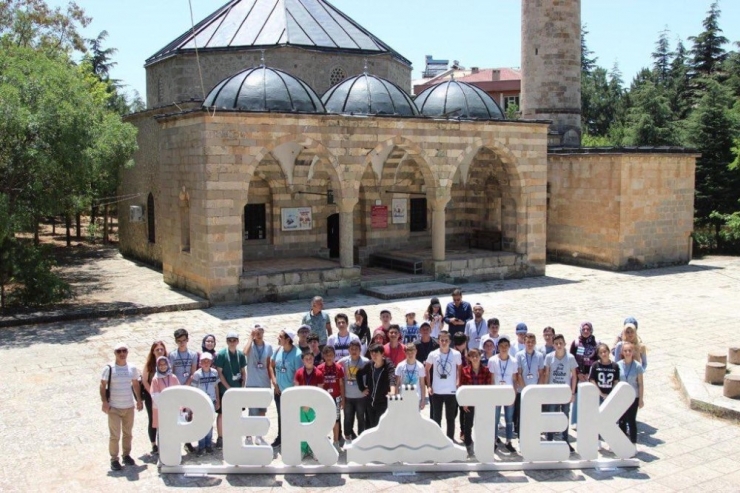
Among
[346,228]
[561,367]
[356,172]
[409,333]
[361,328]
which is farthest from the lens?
[346,228]

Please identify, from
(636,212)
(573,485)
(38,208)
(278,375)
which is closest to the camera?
(573,485)

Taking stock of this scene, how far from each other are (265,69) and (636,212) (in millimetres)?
10936

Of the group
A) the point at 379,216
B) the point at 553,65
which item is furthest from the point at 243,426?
the point at 553,65

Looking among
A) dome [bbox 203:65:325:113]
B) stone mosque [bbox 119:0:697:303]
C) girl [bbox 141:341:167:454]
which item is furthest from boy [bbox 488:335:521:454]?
dome [bbox 203:65:325:113]

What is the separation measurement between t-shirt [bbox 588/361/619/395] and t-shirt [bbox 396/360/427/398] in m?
1.85

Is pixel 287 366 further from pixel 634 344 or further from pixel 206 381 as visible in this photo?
pixel 634 344

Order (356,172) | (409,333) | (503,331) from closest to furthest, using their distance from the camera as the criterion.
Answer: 1. (409,333)
2. (503,331)
3. (356,172)

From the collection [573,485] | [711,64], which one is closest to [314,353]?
[573,485]

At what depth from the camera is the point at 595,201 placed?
20.7 meters

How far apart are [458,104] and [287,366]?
13.1 meters

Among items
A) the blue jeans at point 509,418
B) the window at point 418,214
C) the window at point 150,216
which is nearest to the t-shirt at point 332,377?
the blue jeans at point 509,418

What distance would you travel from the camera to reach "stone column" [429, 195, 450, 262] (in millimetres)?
18125

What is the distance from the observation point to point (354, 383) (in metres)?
7.39

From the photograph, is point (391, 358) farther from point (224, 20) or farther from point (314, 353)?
point (224, 20)
